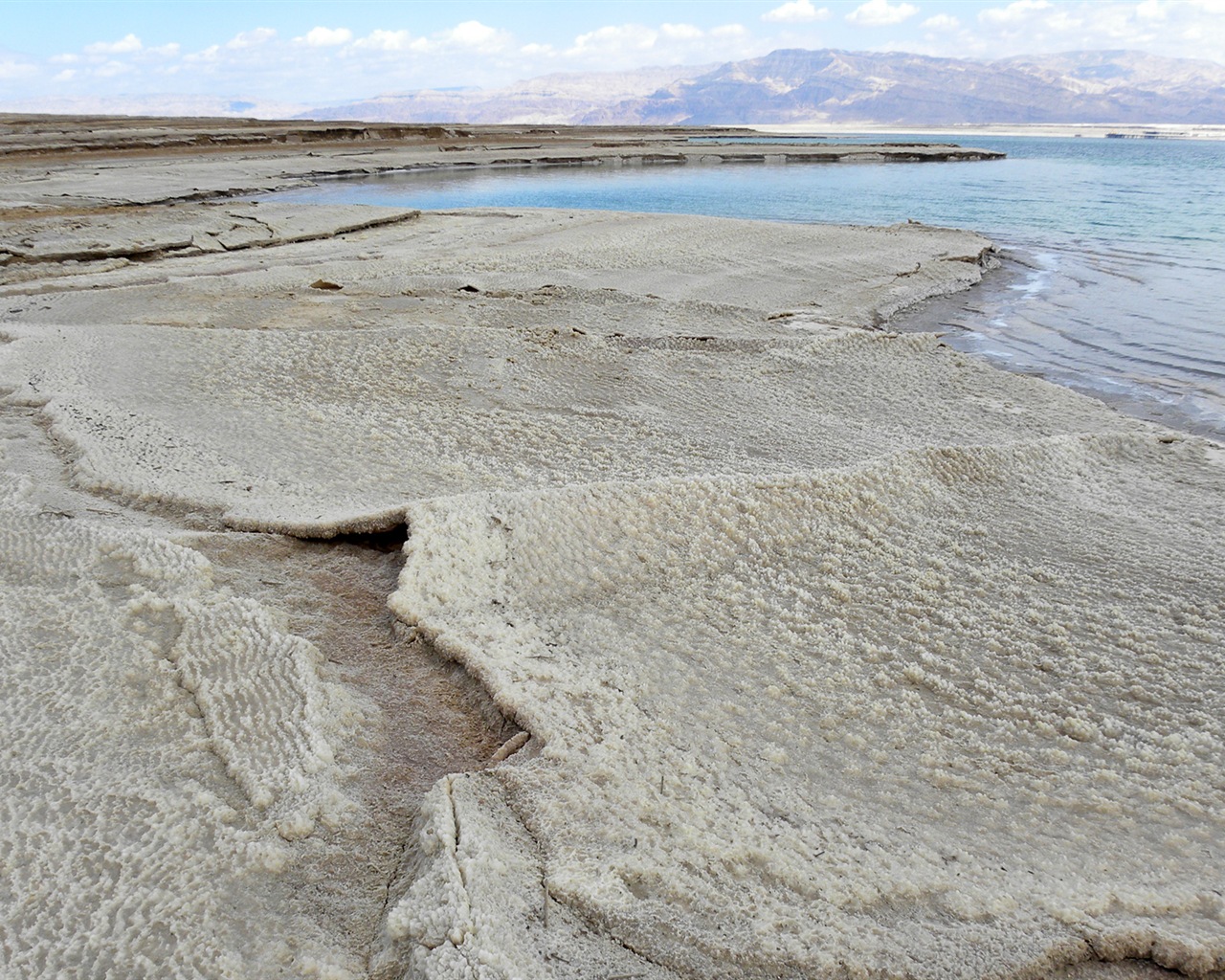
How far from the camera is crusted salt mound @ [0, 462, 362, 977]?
1.08 metres

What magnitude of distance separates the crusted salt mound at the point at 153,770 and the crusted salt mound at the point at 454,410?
455 mm

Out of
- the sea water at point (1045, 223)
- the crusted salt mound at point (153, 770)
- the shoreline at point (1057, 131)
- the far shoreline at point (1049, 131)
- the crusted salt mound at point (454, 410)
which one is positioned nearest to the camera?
the crusted salt mound at point (153, 770)

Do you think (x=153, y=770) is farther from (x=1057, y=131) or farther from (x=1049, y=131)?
(x=1057, y=131)

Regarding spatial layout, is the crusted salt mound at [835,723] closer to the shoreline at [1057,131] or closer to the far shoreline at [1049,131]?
the shoreline at [1057,131]

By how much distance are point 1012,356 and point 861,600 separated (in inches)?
138

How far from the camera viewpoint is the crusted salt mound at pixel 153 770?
108 cm

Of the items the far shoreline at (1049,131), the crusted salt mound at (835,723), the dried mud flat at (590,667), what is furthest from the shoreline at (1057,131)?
the crusted salt mound at (835,723)

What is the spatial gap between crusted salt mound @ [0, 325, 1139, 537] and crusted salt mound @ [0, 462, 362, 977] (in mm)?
455

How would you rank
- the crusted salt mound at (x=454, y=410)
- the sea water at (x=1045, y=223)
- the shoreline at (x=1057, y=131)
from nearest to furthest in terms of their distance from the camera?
the crusted salt mound at (x=454, y=410)
the sea water at (x=1045, y=223)
the shoreline at (x=1057, y=131)

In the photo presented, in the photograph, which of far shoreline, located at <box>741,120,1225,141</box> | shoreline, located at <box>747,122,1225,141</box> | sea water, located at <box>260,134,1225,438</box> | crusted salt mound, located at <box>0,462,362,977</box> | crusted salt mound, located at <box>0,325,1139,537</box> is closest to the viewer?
crusted salt mound, located at <box>0,462,362,977</box>

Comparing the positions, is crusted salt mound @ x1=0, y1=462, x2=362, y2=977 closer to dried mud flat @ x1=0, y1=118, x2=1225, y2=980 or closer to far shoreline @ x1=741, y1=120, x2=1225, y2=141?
dried mud flat @ x1=0, y1=118, x2=1225, y2=980

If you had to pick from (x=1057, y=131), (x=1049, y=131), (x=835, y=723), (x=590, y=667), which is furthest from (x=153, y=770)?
(x=1057, y=131)

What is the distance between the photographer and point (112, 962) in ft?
3.43

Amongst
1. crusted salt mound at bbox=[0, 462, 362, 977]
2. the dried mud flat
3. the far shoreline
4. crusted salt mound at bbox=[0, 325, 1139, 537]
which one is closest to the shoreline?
the far shoreline
